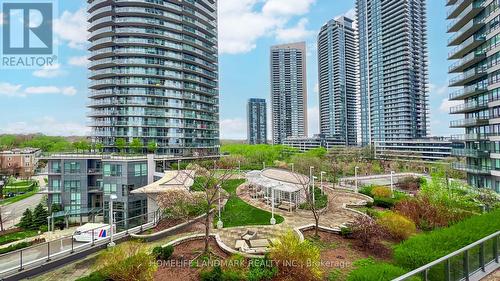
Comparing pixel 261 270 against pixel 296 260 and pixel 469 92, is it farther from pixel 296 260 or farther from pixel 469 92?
pixel 469 92

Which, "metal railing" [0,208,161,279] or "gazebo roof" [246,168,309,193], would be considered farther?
"gazebo roof" [246,168,309,193]

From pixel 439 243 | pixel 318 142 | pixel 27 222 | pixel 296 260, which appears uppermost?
pixel 318 142

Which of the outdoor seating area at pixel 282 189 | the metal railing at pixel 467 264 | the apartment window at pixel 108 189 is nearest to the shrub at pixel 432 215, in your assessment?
the outdoor seating area at pixel 282 189

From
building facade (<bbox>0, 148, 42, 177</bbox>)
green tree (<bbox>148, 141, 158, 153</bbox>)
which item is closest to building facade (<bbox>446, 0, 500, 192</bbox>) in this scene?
green tree (<bbox>148, 141, 158, 153</bbox>)

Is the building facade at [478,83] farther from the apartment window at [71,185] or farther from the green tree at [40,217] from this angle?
the green tree at [40,217]

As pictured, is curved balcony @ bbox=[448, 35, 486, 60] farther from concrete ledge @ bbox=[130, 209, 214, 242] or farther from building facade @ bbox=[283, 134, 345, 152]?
building facade @ bbox=[283, 134, 345, 152]

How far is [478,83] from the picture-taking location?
38.7 meters

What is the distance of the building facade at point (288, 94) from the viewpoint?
15400 centimetres

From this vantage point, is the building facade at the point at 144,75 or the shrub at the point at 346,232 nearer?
the shrub at the point at 346,232

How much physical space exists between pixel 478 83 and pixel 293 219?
121 feet

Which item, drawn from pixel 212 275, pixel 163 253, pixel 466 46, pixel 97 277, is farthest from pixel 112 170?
pixel 466 46

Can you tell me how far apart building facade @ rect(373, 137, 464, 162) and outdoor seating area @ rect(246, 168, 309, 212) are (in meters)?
73.0

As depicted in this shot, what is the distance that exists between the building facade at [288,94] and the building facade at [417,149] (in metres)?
57.7

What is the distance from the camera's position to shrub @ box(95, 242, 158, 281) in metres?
10.3
